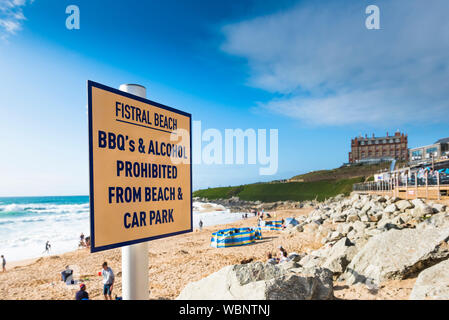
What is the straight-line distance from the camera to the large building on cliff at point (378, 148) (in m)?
109

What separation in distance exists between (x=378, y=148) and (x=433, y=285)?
12367 centimetres

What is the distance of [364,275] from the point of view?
21.9 feet

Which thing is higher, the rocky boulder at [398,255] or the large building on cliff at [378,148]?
the large building on cliff at [378,148]

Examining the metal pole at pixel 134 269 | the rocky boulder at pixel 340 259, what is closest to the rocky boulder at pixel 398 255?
the rocky boulder at pixel 340 259

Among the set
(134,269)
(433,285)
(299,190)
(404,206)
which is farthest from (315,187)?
(134,269)

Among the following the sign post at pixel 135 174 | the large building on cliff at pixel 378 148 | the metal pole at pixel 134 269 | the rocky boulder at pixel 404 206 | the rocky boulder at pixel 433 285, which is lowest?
the rocky boulder at pixel 404 206

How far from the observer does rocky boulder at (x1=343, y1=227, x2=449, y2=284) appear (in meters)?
5.97

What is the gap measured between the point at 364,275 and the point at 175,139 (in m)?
6.37

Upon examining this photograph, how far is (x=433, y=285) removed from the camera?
424 cm

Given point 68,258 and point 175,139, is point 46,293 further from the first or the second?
point 175,139

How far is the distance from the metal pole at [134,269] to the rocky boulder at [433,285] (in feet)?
13.4

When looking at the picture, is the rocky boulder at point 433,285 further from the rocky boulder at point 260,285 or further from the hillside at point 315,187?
the hillside at point 315,187

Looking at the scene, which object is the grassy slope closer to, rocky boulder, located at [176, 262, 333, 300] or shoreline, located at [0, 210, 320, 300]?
shoreline, located at [0, 210, 320, 300]

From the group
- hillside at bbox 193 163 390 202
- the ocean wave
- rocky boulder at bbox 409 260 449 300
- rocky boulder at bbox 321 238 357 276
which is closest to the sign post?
rocky boulder at bbox 409 260 449 300
